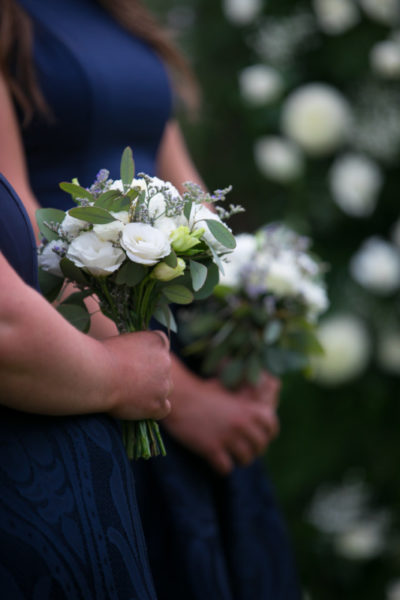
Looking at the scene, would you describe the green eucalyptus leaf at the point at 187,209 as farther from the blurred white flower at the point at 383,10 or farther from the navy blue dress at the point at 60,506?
the blurred white flower at the point at 383,10

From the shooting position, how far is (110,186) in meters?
0.91

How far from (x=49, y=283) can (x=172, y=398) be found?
54 centimetres

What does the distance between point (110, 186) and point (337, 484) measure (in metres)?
2.18

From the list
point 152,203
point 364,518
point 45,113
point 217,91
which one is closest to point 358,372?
point 364,518

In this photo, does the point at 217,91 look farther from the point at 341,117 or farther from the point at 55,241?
the point at 55,241

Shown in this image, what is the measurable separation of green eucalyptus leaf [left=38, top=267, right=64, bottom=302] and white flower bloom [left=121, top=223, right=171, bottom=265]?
14 cm

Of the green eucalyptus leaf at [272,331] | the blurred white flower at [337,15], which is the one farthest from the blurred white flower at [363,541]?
the blurred white flower at [337,15]

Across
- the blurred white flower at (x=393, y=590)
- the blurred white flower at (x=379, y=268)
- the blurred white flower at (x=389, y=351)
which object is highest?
the blurred white flower at (x=379, y=268)

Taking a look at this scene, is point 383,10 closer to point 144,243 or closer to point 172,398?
point 172,398

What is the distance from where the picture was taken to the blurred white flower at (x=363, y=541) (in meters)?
2.73

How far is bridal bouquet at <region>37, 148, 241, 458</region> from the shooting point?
2.93ft

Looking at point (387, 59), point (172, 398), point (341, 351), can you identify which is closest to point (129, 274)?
point (172, 398)

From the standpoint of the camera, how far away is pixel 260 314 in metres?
1.49

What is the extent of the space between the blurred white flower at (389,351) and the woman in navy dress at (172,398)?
3.80 ft
